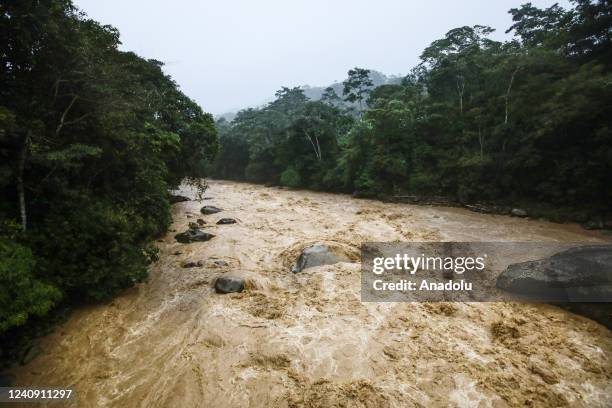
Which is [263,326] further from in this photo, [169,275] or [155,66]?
[155,66]

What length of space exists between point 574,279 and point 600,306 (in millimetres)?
836

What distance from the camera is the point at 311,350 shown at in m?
6.32

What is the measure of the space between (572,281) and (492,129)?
47.5 ft

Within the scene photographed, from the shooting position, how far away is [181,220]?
17.7 m

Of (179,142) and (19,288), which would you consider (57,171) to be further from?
(179,142)

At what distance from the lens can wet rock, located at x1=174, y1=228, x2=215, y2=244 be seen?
1347 cm

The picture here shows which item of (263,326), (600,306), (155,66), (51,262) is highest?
(155,66)

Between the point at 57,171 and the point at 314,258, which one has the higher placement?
the point at 57,171

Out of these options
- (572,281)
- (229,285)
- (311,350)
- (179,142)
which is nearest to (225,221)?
(179,142)

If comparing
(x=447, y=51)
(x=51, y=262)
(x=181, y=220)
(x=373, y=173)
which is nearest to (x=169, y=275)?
(x=51, y=262)

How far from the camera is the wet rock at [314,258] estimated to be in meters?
10.3

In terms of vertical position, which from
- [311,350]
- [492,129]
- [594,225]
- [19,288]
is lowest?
[311,350]

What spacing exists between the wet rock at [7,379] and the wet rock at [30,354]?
1.04ft

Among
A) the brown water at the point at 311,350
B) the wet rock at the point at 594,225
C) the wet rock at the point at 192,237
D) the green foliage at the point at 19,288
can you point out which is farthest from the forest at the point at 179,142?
the brown water at the point at 311,350
